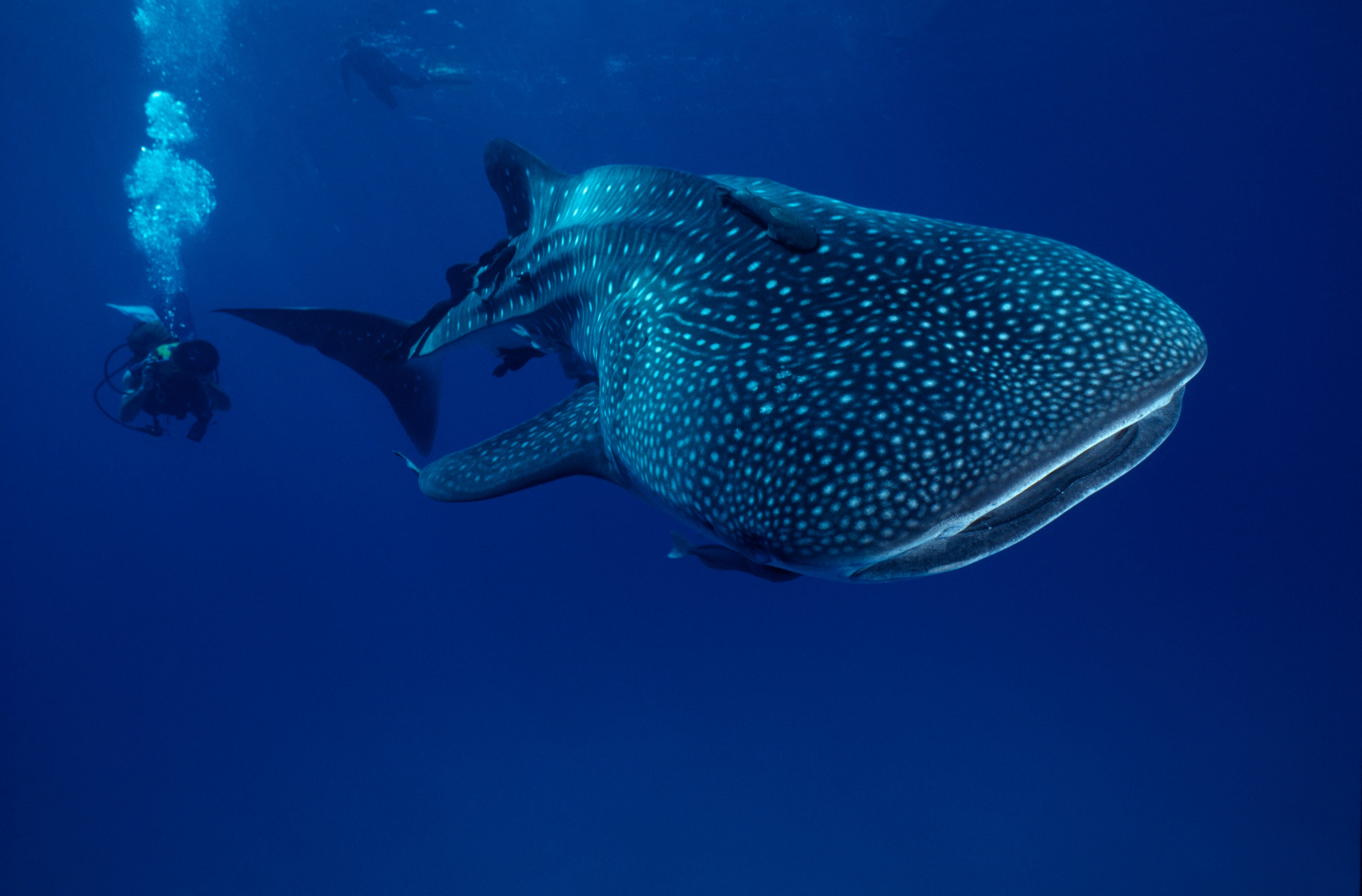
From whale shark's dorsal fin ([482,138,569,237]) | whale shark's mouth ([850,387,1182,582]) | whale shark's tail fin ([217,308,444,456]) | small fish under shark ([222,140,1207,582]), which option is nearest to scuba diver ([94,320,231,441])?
whale shark's tail fin ([217,308,444,456])

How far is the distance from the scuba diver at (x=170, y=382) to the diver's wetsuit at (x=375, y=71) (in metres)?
15.6

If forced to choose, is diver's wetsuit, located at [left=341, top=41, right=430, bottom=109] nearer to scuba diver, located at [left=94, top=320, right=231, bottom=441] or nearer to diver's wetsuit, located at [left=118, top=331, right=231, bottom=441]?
scuba diver, located at [left=94, top=320, right=231, bottom=441]

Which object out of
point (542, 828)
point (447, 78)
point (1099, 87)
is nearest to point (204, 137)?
point (447, 78)

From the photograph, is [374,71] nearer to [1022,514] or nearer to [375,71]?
[375,71]

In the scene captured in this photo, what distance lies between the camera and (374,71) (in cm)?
2116

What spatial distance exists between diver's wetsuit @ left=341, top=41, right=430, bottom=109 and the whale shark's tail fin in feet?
67.9

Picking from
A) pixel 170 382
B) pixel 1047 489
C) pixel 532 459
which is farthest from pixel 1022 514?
pixel 170 382

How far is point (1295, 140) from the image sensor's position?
2727 centimetres

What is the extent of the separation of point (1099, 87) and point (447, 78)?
26.8m

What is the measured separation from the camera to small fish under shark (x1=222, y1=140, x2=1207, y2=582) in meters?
1.62

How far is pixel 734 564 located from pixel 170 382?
9.63m

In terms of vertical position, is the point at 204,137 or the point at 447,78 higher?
the point at 204,137

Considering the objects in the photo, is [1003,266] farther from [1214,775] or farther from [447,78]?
[447,78]

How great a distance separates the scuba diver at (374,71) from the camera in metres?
21.0
